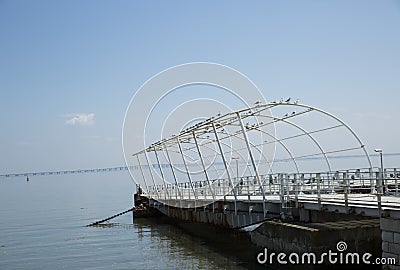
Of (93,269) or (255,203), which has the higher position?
(255,203)

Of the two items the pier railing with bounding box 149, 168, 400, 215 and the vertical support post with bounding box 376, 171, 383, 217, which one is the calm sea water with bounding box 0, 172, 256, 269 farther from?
the vertical support post with bounding box 376, 171, 383, 217

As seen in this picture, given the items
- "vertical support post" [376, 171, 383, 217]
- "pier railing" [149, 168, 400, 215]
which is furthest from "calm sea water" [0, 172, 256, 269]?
"vertical support post" [376, 171, 383, 217]

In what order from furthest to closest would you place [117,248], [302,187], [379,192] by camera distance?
[117,248] → [302,187] → [379,192]

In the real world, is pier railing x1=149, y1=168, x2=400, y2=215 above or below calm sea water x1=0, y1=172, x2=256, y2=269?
above

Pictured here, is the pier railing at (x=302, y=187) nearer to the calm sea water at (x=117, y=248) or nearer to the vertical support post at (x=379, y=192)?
the vertical support post at (x=379, y=192)

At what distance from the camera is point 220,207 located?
34250 millimetres

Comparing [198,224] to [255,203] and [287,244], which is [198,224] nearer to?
[255,203]

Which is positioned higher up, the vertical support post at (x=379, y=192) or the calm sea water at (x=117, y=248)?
the vertical support post at (x=379, y=192)

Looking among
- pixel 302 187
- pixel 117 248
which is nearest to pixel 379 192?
pixel 302 187

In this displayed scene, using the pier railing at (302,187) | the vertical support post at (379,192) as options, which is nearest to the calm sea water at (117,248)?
the pier railing at (302,187)

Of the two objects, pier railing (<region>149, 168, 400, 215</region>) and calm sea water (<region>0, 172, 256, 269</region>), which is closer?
pier railing (<region>149, 168, 400, 215</region>)

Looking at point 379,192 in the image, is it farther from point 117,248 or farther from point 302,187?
point 117,248

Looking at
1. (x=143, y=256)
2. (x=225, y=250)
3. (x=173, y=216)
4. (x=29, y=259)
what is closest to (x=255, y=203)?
(x=225, y=250)

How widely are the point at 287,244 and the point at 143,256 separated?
46.5ft
